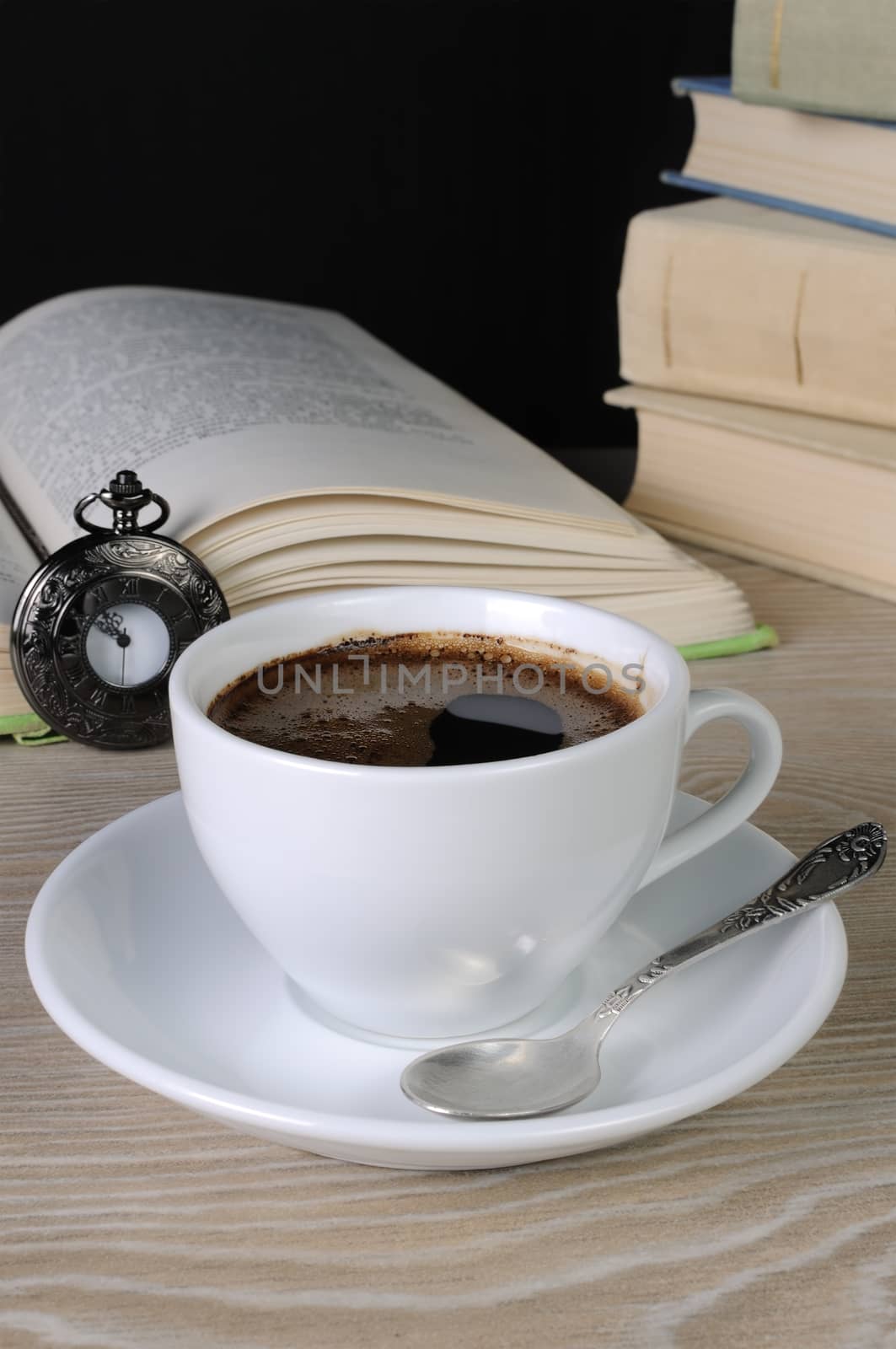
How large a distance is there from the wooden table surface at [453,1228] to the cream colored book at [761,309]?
1.84 feet

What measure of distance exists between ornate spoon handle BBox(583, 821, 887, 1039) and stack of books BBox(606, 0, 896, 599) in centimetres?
49

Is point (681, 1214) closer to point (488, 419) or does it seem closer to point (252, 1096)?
point (252, 1096)

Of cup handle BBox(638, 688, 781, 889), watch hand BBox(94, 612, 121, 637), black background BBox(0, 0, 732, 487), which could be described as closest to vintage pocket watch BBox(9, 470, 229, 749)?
watch hand BBox(94, 612, 121, 637)

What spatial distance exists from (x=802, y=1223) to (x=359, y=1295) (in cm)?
14

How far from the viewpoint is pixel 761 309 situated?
1050mm

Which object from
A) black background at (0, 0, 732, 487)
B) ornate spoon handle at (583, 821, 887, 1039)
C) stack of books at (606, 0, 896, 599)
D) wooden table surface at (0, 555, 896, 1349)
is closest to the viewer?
wooden table surface at (0, 555, 896, 1349)

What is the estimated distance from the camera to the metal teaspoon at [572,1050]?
468 mm

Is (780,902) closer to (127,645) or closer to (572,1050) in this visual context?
(572,1050)

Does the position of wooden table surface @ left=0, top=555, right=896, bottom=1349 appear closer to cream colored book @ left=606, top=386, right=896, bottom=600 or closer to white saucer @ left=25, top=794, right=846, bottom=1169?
white saucer @ left=25, top=794, right=846, bottom=1169

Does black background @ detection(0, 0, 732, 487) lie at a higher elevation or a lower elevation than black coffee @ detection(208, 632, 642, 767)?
higher

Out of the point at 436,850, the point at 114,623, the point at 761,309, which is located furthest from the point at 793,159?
the point at 436,850

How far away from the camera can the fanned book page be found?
0.88m

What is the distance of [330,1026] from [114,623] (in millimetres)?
365

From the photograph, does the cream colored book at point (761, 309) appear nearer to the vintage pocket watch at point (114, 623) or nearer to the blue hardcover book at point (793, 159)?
the blue hardcover book at point (793, 159)
